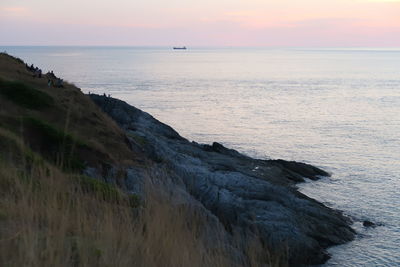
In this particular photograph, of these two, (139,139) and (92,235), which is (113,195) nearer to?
(92,235)

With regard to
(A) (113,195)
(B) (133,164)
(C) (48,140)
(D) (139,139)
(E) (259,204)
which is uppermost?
(A) (113,195)

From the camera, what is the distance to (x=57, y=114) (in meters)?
25.0

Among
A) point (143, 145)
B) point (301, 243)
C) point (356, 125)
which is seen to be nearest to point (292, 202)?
point (301, 243)

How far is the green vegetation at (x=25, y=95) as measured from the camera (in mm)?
24922

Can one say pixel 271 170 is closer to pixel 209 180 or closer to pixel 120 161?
pixel 209 180

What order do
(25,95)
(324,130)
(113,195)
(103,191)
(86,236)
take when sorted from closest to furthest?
1. (86,236)
2. (103,191)
3. (113,195)
4. (25,95)
5. (324,130)

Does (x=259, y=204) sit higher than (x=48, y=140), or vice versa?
(x=48, y=140)

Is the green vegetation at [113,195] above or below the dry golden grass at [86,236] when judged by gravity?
below

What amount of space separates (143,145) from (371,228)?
16026 mm

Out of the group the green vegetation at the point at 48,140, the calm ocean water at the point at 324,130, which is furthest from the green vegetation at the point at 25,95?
the calm ocean water at the point at 324,130

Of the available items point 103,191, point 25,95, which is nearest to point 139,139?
point 25,95

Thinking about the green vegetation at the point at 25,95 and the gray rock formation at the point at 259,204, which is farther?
the green vegetation at the point at 25,95

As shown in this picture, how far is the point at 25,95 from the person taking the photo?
2541 cm

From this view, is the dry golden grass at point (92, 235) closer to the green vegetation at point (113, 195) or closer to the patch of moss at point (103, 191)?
the green vegetation at point (113, 195)
